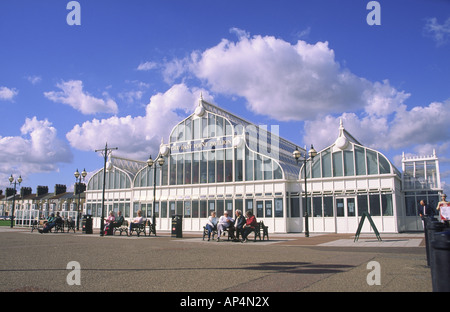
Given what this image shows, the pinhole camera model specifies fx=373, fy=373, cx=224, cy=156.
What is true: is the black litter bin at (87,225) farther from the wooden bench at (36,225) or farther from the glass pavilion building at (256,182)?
the glass pavilion building at (256,182)

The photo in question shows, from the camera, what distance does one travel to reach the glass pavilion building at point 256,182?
2612 centimetres

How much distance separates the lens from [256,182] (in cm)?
2955

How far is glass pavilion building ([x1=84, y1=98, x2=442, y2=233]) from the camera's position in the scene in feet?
85.7

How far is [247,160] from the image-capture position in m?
30.4

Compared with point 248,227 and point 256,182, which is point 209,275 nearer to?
point 248,227

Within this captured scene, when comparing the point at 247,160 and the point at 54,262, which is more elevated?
the point at 247,160

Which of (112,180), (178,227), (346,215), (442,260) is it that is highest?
(112,180)

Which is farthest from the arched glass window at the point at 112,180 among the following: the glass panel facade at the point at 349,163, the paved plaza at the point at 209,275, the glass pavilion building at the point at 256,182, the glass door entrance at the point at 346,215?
the paved plaza at the point at 209,275

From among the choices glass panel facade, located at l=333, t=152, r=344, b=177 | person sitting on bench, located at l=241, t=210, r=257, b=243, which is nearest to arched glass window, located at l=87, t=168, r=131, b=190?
glass panel facade, located at l=333, t=152, r=344, b=177

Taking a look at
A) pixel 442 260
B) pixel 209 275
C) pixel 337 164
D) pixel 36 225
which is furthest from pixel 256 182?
pixel 442 260
